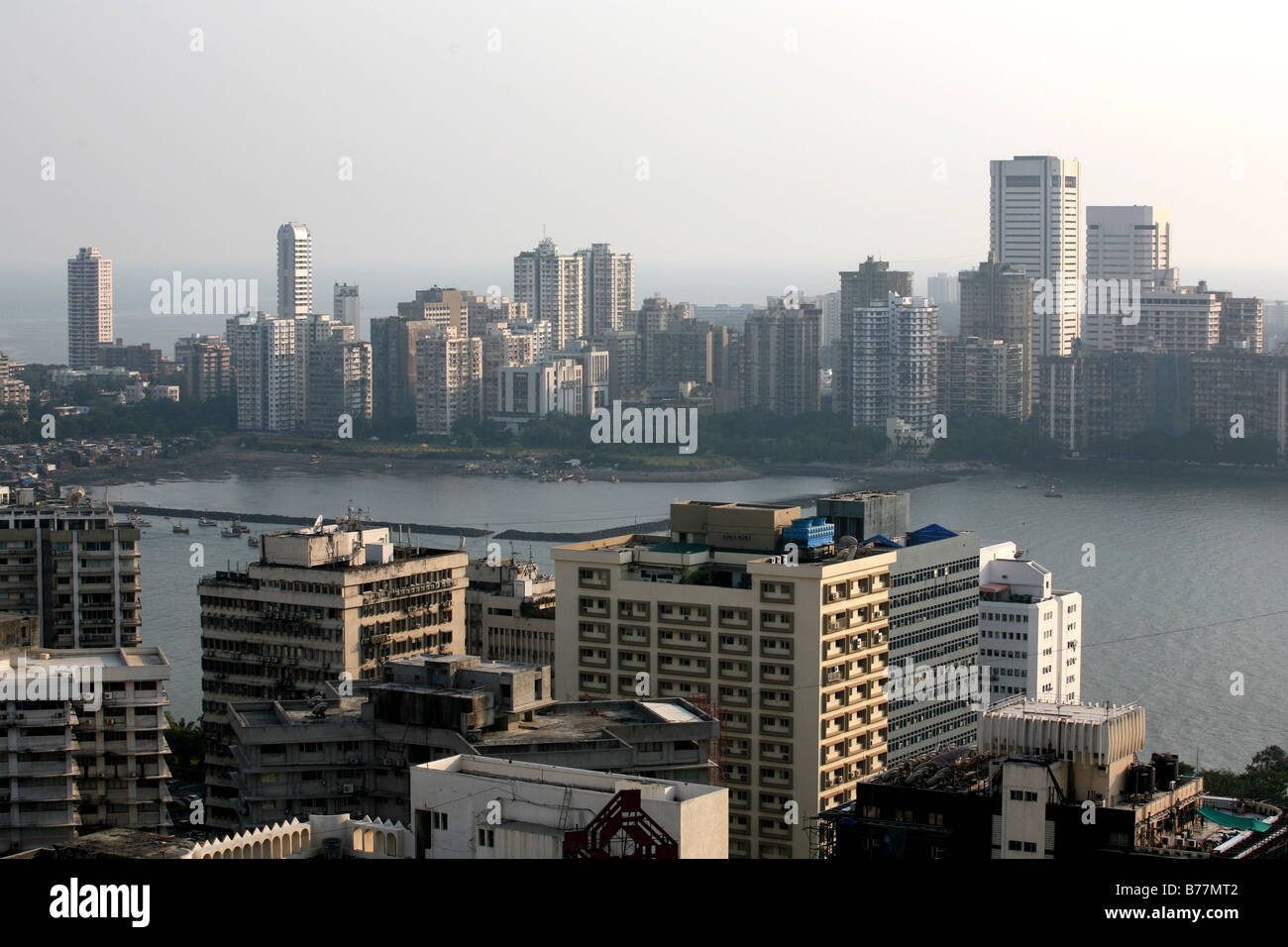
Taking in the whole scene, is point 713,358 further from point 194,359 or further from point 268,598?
point 268,598

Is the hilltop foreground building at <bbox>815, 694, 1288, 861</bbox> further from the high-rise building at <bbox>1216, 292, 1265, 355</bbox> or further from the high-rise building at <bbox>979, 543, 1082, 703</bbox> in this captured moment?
the high-rise building at <bbox>1216, 292, 1265, 355</bbox>

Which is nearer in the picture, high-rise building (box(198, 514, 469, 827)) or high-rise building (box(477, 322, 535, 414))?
high-rise building (box(198, 514, 469, 827))

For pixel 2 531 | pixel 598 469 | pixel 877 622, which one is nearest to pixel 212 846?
pixel 877 622

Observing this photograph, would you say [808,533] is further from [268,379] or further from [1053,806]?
[268,379]

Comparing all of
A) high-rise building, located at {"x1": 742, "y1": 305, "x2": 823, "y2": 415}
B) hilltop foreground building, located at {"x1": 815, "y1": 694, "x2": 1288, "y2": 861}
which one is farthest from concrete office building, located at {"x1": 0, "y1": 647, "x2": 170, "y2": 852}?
high-rise building, located at {"x1": 742, "y1": 305, "x2": 823, "y2": 415}

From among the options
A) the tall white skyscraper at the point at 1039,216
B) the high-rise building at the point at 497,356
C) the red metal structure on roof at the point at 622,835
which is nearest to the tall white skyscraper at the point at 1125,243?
the tall white skyscraper at the point at 1039,216
